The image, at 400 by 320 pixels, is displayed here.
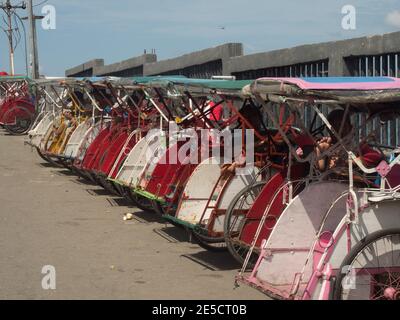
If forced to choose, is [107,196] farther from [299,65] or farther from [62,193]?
[299,65]

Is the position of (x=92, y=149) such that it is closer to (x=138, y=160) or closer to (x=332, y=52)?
(x=138, y=160)

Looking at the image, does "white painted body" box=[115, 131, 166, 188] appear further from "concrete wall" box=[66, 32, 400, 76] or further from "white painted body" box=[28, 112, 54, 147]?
"white painted body" box=[28, 112, 54, 147]

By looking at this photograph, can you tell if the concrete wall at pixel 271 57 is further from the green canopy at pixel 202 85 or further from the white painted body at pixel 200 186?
the white painted body at pixel 200 186

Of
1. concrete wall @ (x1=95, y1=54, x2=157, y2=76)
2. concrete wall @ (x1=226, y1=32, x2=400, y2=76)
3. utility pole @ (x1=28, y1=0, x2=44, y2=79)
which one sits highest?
utility pole @ (x1=28, y1=0, x2=44, y2=79)

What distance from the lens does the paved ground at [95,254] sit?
6.39 meters

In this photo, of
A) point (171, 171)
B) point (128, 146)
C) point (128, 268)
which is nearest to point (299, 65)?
point (128, 146)

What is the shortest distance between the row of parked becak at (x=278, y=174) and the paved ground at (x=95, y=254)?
35 cm

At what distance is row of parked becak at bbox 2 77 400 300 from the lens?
512 centimetres

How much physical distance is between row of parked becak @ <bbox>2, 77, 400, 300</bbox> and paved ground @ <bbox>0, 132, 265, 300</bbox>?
35 centimetres

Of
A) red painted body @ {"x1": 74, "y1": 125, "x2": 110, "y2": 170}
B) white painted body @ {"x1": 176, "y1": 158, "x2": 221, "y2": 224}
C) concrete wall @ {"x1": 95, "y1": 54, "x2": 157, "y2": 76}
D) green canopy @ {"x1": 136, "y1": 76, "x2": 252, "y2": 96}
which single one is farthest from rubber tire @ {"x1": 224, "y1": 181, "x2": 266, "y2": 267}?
concrete wall @ {"x1": 95, "y1": 54, "x2": 157, "y2": 76}

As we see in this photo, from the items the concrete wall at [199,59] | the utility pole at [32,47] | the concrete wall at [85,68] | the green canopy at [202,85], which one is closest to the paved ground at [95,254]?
the green canopy at [202,85]
